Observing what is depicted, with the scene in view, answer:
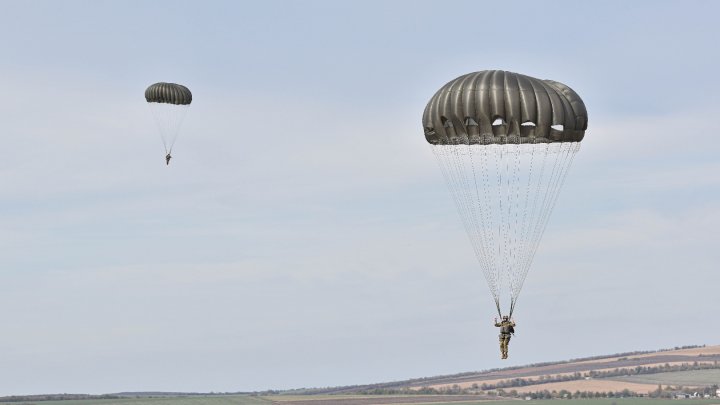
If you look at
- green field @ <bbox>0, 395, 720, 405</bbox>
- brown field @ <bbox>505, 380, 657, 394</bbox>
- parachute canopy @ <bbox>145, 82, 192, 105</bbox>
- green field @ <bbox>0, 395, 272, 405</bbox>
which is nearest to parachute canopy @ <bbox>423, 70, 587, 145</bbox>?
parachute canopy @ <bbox>145, 82, 192, 105</bbox>

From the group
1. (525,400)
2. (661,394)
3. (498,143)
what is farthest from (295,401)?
(498,143)

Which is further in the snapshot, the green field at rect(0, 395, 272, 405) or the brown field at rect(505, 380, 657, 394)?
the brown field at rect(505, 380, 657, 394)

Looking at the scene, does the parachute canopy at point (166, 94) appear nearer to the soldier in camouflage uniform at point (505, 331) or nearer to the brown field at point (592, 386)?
the soldier in camouflage uniform at point (505, 331)

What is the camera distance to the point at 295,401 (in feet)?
591

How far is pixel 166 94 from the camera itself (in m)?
79.3

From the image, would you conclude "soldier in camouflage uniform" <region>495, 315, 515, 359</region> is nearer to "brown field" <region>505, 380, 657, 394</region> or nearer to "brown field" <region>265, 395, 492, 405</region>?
"brown field" <region>265, 395, 492, 405</region>

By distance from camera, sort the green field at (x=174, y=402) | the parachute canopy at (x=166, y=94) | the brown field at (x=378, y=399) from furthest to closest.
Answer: the green field at (x=174, y=402) → the brown field at (x=378, y=399) → the parachute canopy at (x=166, y=94)

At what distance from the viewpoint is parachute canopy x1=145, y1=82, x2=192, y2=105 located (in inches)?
3120

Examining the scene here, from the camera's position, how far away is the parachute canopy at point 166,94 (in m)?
79.2

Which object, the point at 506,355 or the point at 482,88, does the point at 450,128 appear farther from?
the point at 506,355

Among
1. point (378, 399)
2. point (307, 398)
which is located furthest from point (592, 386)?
point (307, 398)

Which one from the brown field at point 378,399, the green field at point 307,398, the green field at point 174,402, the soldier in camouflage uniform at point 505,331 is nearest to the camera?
the soldier in camouflage uniform at point 505,331

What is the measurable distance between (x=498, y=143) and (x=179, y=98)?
1413 inches

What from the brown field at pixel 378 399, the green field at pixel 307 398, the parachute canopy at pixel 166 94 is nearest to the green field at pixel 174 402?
the green field at pixel 307 398
